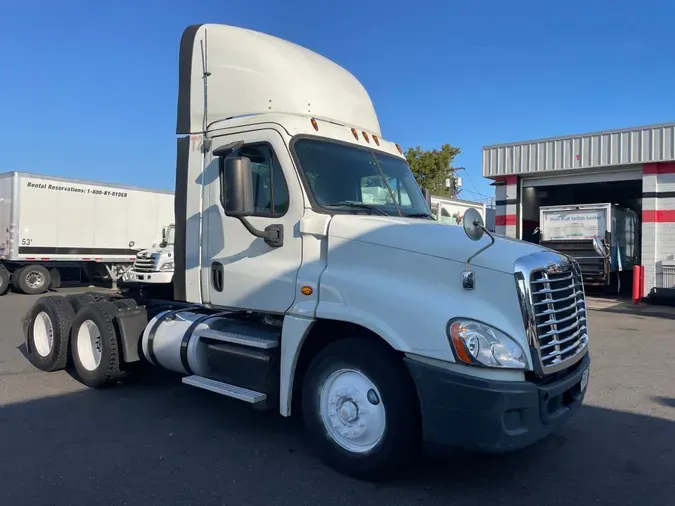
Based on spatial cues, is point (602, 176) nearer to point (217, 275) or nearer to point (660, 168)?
point (660, 168)

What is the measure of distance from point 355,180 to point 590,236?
14830 mm

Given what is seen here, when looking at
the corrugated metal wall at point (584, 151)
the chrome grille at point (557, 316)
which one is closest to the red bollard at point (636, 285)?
the corrugated metal wall at point (584, 151)

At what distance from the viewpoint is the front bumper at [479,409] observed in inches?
138

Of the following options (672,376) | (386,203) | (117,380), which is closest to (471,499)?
(386,203)

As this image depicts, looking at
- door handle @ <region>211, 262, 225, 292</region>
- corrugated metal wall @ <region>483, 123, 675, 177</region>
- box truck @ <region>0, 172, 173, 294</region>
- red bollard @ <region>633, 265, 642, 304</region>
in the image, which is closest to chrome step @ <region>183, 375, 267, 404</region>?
door handle @ <region>211, 262, 225, 292</region>

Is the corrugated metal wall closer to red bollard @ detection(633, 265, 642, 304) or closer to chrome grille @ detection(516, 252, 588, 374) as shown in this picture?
red bollard @ detection(633, 265, 642, 304)

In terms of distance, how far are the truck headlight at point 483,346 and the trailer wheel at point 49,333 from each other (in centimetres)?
526

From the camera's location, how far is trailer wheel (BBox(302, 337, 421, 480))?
3830mm

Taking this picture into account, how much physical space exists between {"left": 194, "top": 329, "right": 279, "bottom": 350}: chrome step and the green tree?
27.9 metres

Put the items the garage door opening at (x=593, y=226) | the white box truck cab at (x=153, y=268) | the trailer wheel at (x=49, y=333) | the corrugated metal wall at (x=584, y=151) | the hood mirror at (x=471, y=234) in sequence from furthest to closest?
the garage door opening at (x=593, y=226), the corrugated metal wall at (x=584, y=151), the white box truck cab at (x=153, y=268), the trailer wheel at (x=49, y=333), the hood mirror at (x=471, y=234)

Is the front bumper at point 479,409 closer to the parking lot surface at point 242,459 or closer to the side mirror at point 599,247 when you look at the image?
the parking lot surface at point 242,459

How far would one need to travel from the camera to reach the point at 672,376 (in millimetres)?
7469

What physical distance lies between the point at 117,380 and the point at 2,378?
1.72 m

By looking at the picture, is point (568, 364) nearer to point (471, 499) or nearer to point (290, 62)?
point (471, 499)
